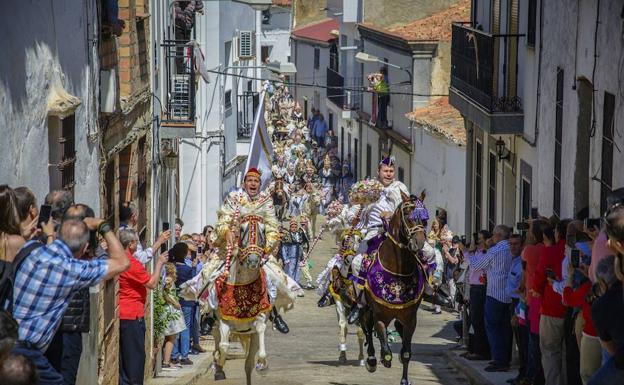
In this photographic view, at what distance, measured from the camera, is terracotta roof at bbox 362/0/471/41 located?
122 ft

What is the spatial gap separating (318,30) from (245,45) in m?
26.7

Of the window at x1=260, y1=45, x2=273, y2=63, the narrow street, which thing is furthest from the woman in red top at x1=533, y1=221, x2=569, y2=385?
the window at x1=260, y1=45, x2=273, y2=63

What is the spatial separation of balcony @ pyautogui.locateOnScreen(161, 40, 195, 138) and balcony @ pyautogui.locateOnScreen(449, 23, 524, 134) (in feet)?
14.9

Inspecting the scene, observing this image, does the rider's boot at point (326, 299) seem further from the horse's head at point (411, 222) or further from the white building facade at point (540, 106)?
the horse's head at point (411, 222)

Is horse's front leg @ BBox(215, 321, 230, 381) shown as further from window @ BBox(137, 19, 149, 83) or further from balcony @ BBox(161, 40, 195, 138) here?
balcony @ BBox(161, 40, 195, 138)

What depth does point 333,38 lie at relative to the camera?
58.5 metres

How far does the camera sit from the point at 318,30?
215ft

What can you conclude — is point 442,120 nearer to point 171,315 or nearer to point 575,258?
point 171,315

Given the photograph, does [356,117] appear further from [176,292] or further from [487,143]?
[176,292]

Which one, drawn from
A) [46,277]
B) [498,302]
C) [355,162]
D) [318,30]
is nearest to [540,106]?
[498,302]

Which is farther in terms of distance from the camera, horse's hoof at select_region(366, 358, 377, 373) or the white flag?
the white flag

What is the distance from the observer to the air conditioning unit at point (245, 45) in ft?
127

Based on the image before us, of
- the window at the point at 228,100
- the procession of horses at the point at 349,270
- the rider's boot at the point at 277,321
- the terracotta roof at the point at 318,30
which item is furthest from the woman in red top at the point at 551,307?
the terracotta roof at the point at 318,30

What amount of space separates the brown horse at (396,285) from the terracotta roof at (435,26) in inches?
816
